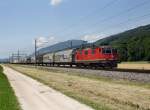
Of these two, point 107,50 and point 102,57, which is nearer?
point 102,57

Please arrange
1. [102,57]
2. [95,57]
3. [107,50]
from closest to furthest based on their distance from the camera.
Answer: [102,57]
[107,50]
[95,57]

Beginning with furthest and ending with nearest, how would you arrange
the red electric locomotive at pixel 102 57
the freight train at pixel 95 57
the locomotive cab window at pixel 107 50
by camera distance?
the locomotive cab window at pixel 107 50
the freight train at pixel 95 57
the red electric locomotive at pixel 102 57

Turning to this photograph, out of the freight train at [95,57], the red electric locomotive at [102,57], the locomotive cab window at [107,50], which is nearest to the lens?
A: the red electric locomotive at [102,57]

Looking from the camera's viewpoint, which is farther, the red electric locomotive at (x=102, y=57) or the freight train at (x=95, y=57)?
the freight train at (x=95, y=57)

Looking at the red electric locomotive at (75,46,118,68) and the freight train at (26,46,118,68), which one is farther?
the freight train at (26,46,118,68)

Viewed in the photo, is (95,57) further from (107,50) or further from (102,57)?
(107,50)

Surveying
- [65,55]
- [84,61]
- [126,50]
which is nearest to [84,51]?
[84,61]

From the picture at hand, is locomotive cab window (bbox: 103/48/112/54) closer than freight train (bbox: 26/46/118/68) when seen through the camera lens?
No

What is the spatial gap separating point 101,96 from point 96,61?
37145 millimetres

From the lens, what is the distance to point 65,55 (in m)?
84.1

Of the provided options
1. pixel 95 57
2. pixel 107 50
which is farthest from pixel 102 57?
pixel 95 57

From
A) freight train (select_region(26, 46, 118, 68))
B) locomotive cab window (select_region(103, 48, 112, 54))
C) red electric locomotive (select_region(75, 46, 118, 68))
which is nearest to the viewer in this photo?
red electric locomotive (select_region(75, 46, 118, 68))

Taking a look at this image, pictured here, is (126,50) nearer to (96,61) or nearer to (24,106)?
(96,61)

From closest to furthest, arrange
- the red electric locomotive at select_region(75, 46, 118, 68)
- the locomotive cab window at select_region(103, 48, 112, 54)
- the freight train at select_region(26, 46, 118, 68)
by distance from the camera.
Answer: the red electric locomotive at select_region(75, 46, 118, 68)
the freight train at select_region(26, 46, 118, 68)
the locomotive cab window at select_region(103, 48, 112, 54)
